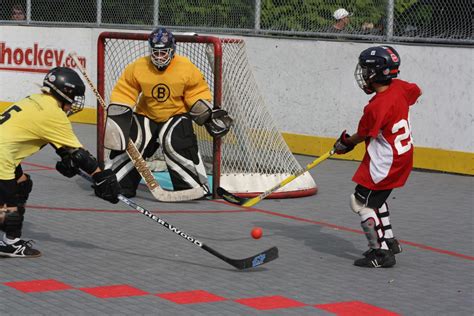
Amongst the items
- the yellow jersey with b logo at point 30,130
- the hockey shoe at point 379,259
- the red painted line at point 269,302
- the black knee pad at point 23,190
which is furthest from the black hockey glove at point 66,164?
the hockey shoe at point 379,259

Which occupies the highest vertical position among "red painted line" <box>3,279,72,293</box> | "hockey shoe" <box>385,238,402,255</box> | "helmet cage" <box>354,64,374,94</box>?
"helmet cage" <box>354,64,374,94</box>

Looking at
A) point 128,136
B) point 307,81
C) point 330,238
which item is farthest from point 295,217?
point 307,81

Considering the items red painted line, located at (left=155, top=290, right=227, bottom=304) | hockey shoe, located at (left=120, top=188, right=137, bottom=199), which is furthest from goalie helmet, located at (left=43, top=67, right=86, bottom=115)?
hockey shoe, located at (left=120, top=188, right=137, bottom=199)

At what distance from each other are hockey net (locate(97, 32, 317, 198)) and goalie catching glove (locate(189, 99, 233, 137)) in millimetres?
219

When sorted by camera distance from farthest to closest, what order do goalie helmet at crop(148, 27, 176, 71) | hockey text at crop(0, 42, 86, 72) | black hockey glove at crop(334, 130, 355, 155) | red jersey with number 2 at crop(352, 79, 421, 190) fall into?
hockey text at crop(0, 42, 86, 72) < goalie helmet at crop(148, 27, 176, 71) < black hockey glove at crop(334, 130, 355, 155) < red jersey with number 2 at crop(352, 79, 421, 190)

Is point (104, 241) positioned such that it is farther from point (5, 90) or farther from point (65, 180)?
point (5, 90)

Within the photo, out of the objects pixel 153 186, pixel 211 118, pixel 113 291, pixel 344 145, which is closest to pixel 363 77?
pixel 344 145

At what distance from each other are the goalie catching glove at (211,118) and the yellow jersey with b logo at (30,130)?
9.40 ft

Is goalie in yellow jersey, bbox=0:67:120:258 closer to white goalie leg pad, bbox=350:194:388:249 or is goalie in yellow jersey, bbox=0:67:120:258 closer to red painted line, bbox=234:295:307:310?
red painted line, bbox=234:295:307:310

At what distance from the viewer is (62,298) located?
6168mm

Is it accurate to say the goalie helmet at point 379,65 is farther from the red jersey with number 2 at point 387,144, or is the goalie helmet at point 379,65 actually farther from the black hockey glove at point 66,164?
the black hockey glove at point 66,164

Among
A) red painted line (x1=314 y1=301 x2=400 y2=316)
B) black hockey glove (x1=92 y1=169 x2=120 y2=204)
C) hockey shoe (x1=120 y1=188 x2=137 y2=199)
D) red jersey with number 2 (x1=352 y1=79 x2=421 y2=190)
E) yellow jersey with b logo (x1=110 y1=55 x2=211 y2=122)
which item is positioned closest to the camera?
red painted line (x1=314 y1=301 x2=400 y2=316)

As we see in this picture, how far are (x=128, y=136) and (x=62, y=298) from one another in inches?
148

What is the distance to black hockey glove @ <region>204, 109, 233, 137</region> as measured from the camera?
32.3 ft
